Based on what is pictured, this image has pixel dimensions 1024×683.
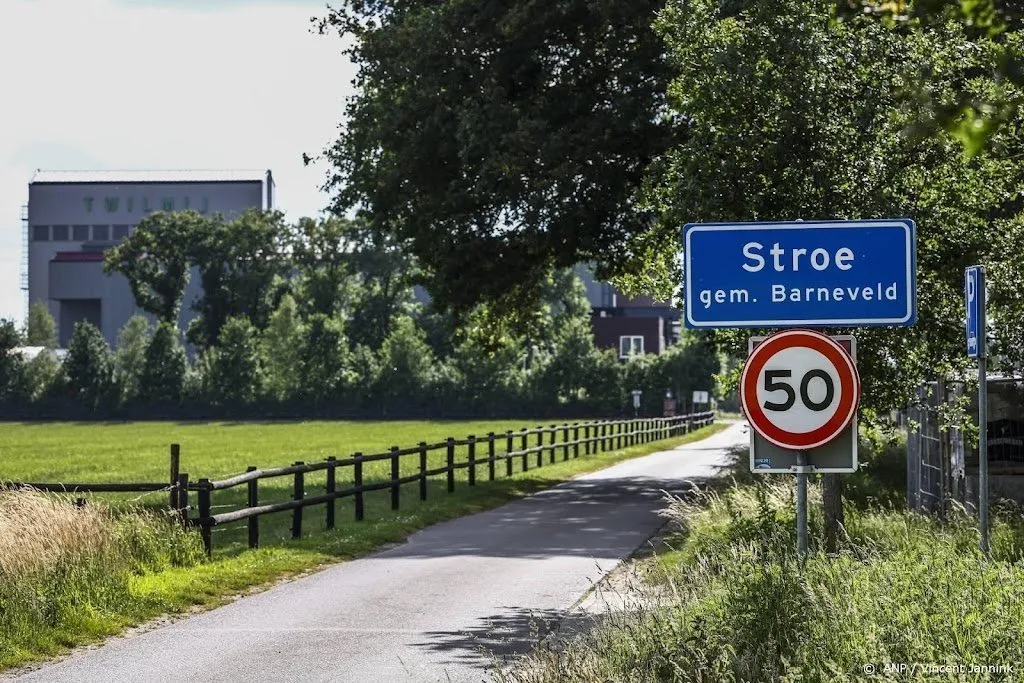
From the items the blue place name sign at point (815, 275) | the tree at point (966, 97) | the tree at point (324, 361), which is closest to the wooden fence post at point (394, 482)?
the blue place name sign at point (815, 275)

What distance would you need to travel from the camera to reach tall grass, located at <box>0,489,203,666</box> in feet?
38.6

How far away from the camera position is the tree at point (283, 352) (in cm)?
11000

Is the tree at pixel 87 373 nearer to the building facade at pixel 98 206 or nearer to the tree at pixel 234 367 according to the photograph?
the tree at pixel 234 367

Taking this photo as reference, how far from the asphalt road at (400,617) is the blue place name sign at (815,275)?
2.36 metres

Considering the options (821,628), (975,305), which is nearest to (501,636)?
(821,628)

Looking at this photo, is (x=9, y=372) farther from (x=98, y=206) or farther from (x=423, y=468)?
(x=423, y=468)

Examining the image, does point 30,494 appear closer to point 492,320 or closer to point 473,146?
point 473,146

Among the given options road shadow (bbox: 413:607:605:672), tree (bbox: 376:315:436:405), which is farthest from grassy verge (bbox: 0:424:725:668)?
tree (bbox: 376:315:436:405)

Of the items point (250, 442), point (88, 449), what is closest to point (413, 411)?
point (250, 442)

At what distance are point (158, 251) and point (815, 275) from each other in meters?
108

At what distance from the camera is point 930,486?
1873 centimetres

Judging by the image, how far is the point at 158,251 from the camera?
11319 cm

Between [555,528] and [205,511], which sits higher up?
[205,511]

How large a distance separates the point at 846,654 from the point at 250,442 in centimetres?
5588
